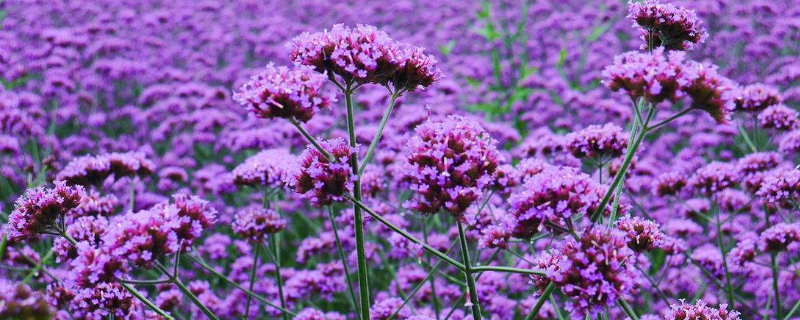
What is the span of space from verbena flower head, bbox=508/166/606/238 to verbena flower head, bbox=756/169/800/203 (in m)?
1.47

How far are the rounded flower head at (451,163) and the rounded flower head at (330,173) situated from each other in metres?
0.18

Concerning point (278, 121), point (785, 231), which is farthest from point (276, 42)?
point (785, 231)

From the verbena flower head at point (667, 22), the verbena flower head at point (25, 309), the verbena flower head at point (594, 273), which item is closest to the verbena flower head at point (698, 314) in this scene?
the verbena flower head at point (594, 273)

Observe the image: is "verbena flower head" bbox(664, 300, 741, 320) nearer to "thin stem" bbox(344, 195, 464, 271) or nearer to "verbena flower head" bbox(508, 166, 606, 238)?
"verbena flower head" bbox(508, 166, 606, 238)

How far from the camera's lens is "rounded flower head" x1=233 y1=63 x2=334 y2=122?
1.82 metres

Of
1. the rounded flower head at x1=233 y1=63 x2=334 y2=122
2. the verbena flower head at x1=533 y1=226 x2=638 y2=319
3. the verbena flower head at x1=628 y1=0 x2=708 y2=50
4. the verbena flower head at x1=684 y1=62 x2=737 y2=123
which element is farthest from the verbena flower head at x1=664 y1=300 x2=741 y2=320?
the rounded flower head at x1=233 y1=63 x2=334 y2=122

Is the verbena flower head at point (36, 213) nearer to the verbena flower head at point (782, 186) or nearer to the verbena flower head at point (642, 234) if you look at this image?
the verbena flower head at point (642, 234)

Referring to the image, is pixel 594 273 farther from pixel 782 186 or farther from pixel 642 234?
pixel 782 186

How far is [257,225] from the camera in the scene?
3.11 meters

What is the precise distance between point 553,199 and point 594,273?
9.9 inches

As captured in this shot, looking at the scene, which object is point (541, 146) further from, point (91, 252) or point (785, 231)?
point (91, 252)

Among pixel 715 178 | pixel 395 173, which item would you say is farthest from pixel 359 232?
pixel 715 178

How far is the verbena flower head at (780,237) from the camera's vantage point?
9.87 feet

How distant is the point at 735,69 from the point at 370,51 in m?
6.64
